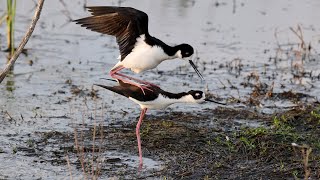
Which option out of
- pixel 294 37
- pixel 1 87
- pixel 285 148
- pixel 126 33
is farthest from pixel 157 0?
pixel 285 148

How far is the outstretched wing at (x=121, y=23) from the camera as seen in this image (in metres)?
7.02

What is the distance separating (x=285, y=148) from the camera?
21.0 ft

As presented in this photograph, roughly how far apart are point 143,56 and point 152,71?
2318 millimetres

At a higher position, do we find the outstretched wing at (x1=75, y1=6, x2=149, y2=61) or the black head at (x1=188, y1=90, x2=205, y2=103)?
the outstretched wing at (x1=75, y1=6, x2=149, y2=61)

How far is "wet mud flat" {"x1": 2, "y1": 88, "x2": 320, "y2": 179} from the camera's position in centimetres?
596

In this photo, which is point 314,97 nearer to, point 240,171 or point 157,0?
point 240,171

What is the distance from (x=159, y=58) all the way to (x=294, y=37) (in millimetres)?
4249

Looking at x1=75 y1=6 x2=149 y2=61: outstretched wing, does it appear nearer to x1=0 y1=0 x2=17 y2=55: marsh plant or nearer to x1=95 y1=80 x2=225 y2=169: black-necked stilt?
x1=95 y1=80 x2=225 y2=169: black-necked stilt

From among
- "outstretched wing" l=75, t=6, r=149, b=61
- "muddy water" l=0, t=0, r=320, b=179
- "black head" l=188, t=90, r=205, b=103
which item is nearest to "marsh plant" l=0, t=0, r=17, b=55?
"muddy water" l=0, t=0, r=320, b=179

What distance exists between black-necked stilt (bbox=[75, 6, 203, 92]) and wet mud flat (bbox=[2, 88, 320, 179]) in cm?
58

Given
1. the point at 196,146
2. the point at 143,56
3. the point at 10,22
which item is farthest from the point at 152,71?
the point at 196,146

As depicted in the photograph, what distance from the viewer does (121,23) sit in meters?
7.11

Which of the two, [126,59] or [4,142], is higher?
[126,59]

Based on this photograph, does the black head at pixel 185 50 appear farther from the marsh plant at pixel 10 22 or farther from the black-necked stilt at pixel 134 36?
the marsh plant at pixel 10 22
